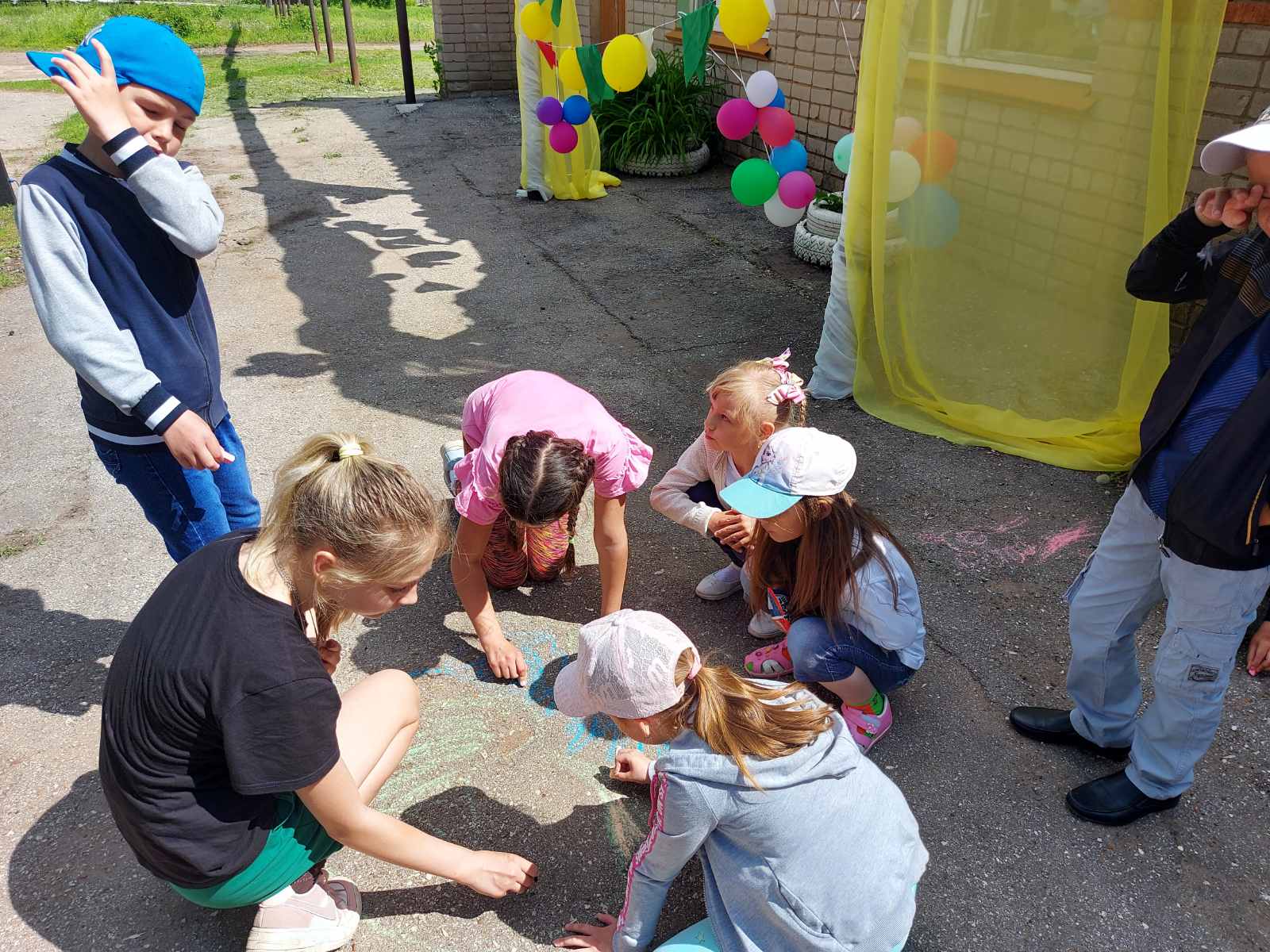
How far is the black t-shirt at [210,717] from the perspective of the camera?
4.64ft

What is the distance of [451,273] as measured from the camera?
560 cm

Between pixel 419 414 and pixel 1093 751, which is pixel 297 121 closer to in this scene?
pixel 419 414

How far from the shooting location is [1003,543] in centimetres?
299

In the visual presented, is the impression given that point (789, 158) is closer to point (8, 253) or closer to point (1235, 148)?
point (1235, 148)

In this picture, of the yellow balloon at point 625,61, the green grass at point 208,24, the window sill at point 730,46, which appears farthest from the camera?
the green grass at point 208,24

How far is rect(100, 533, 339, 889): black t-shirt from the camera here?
4.64 ft

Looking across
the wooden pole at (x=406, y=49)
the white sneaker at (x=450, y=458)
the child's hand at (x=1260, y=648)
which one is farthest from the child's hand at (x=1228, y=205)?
the wooden pole at (x=406, y=49)

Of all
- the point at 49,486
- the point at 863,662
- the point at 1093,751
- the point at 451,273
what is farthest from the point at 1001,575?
the point at 451,273

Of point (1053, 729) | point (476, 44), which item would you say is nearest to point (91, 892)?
point (1053, 729)

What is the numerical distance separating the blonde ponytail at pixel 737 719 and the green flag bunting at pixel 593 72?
4.34 m

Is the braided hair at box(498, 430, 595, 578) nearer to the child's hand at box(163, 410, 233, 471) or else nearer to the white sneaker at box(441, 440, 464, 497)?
the child's hand at box(163, 410, 233, 471)

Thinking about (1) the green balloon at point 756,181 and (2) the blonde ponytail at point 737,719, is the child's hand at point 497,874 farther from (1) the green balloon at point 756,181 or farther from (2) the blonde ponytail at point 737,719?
(1) the green balloon at point 756,181

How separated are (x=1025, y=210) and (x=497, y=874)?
114 inches

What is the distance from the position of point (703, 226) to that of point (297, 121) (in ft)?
20.2
